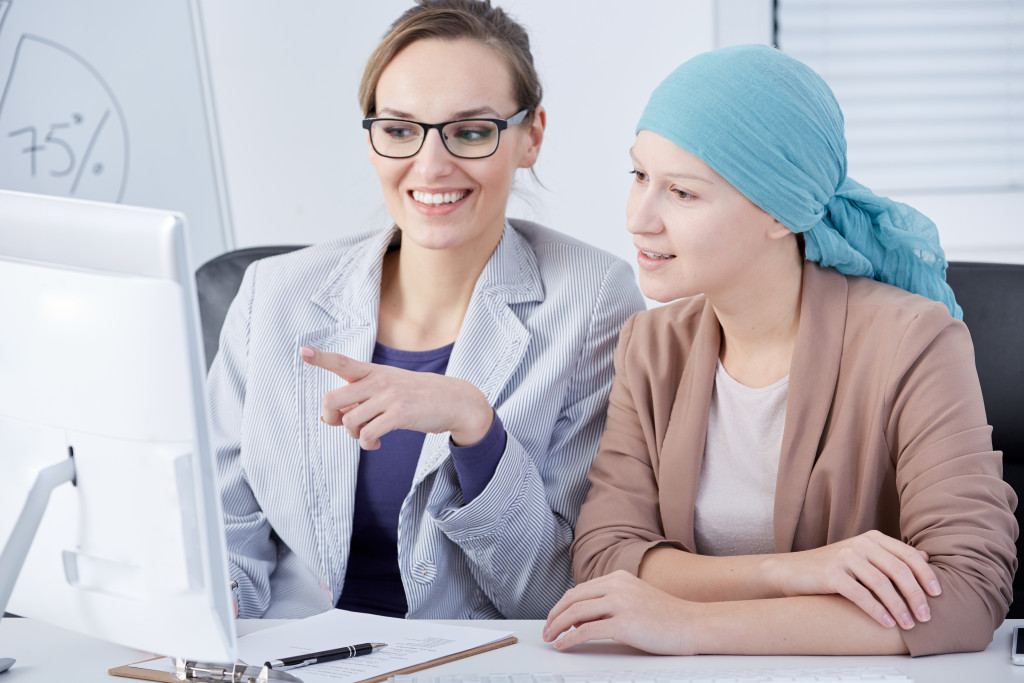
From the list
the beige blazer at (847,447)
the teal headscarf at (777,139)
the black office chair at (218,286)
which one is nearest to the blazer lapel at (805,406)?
the beige blazer at (847,447)

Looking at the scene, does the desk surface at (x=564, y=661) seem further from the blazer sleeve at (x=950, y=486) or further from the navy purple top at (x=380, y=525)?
the navy purple top at (x=380, y=525)

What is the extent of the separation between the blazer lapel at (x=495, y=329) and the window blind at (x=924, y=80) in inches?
57.9

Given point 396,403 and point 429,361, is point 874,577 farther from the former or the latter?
point 429,361

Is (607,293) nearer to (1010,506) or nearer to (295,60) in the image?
(1010,506)

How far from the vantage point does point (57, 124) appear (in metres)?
A: 2.92

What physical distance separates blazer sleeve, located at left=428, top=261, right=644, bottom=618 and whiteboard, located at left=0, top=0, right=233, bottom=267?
5.61ft

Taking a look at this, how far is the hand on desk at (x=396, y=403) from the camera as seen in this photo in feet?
4.06

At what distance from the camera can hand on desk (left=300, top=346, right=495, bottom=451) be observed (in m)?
1.24

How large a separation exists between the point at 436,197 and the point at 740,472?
2.36 feet

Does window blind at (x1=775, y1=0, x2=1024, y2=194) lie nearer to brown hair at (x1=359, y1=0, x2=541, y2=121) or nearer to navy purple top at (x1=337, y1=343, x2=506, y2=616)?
brown hair at (x1=359, y1=0, x2=541, y2=121)

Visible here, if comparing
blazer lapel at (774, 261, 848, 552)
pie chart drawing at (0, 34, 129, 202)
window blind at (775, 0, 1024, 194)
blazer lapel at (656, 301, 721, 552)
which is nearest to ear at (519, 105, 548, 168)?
blazer lapel at (656, 301, 721, 552)

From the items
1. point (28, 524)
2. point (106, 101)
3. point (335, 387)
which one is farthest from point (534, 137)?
point (106, 101)

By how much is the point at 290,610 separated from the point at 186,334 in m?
1.04

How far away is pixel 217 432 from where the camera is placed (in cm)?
186
